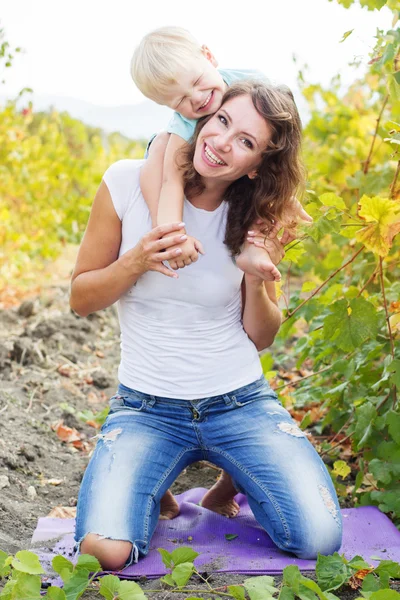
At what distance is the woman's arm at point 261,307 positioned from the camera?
6.84ft

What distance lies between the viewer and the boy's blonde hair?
6.72 ft

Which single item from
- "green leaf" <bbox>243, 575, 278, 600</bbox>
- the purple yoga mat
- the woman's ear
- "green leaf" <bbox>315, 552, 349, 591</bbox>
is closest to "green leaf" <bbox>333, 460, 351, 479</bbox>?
the purple yoga mat

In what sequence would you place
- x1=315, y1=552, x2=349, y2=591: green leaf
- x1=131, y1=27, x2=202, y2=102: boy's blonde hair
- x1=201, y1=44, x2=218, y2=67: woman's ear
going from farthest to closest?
x1=201, y1=44, x2=218, y2=67: woman's ear
x1=131, y1=27, x2=202, y2=102: boy's blonde hair
x1=315, y1=552, x2=349, y2=591: green leaf

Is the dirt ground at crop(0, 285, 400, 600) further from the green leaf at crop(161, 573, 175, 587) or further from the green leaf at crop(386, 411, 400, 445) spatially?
the green leaf at crop(386, 411, 400, 445)

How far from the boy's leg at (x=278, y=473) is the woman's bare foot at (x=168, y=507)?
0.22 meters

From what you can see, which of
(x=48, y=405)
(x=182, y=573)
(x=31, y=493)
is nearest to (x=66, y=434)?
(x=48, y=405)

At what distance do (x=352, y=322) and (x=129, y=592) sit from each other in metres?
1.04

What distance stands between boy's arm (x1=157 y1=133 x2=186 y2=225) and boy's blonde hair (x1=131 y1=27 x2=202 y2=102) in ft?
0.56

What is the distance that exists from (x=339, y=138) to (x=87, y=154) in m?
3.74

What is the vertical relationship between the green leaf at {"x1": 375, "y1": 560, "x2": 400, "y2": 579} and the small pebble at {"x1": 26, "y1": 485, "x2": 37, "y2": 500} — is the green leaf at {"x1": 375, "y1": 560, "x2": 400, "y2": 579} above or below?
above

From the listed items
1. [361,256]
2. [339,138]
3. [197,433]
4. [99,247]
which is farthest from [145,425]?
[339,138]

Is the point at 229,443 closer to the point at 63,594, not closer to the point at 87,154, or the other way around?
the point at 63,594

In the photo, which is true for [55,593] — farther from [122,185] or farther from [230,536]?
[122,185]

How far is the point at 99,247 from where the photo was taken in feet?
6.97
